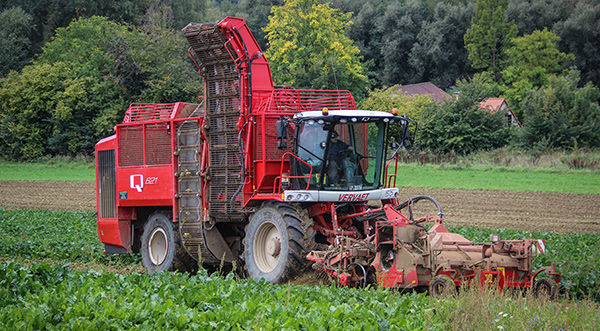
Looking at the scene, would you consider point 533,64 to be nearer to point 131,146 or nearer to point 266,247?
point 131,146

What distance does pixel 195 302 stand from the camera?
7242 mm

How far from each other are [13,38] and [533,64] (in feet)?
149

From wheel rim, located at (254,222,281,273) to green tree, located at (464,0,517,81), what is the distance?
182ft

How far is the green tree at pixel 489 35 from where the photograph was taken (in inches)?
2472

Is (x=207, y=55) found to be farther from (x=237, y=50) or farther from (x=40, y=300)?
(x=40, y=300)

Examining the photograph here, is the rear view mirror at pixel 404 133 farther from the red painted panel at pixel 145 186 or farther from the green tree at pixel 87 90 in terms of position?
the green tree at pixel 87 90

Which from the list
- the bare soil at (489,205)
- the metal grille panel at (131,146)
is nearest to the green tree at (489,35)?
the bare soil at (489,205)

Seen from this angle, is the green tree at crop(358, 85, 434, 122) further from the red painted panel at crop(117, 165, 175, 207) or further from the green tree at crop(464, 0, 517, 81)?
the red painted panel at crop(117, 165, 175, 207)

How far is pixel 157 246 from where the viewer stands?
1381cm

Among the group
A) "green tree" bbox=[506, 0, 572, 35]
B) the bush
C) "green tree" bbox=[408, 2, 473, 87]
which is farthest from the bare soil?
"green tree" bbox=[506, 0, 572, 35]

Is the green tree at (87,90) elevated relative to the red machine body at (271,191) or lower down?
elevated

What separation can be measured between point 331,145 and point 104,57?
3970 cm

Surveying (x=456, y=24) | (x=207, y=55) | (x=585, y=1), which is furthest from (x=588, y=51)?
(x=207, y=55)

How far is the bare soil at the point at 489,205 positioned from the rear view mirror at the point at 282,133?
441 inches
